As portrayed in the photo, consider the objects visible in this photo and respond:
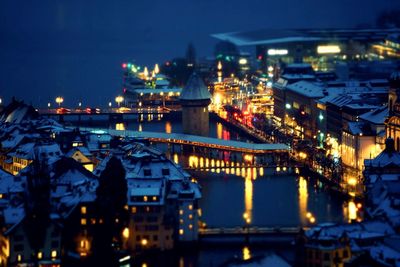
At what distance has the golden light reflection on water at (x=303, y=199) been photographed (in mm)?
16422

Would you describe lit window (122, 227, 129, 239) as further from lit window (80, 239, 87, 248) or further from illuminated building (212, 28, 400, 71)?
illuminated building (212, 28, 400, 71)

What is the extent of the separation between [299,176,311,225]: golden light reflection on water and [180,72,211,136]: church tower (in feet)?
16.2

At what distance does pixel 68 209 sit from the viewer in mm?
15289

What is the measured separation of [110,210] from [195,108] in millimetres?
9558

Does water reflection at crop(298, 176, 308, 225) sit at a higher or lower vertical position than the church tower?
lower

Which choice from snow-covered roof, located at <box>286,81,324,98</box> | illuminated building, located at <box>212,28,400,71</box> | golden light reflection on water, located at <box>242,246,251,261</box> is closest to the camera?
golden light reflection on water, located at <box>242,246,251,261</box>

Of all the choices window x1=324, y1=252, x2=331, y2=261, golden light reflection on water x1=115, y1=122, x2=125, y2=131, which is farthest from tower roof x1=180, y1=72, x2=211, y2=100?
window x1=324, y1=252, x2=331, y2=261

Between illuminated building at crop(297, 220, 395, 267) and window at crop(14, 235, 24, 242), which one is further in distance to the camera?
window at crop(14, 235, 24, 242)

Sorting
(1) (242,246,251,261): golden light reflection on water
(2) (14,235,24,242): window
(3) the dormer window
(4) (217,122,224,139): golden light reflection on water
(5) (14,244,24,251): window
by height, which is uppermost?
(4) (217,122,224,139): golden light reflection on water

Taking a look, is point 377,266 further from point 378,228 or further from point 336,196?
point 336,196

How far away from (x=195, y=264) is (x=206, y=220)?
5.84 feet

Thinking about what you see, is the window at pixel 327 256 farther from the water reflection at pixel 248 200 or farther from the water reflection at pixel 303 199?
the water reflection at pixel 248 200

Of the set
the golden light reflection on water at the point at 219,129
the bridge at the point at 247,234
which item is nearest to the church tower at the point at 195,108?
the golden light reflection on water at the point at 219,129

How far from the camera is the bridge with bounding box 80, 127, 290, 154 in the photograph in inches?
841
